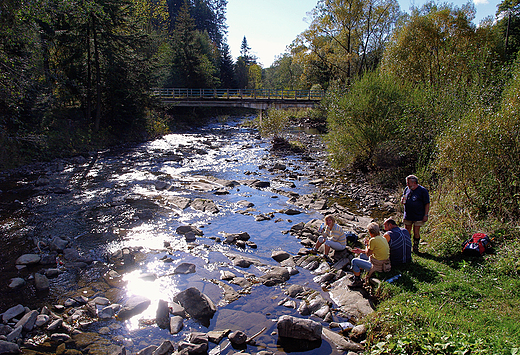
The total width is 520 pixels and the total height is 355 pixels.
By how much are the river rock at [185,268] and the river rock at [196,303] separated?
1.46 m

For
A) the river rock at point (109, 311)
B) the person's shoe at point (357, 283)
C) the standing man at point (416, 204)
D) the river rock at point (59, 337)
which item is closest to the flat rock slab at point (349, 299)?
the person's shoe at point (357, 283)

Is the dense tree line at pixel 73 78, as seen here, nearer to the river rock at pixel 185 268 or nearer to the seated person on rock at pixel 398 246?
the river rock at pixel 185 268

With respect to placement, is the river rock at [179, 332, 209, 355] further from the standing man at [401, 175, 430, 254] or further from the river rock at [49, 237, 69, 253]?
the standing man at [401, 175, 430, 254]

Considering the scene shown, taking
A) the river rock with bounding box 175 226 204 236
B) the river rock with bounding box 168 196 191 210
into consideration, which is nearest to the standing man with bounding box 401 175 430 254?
the river rock with bounding box 175 226 204 236

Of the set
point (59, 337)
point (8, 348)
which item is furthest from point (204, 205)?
point (8, 348)

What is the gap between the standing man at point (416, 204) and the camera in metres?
9.36

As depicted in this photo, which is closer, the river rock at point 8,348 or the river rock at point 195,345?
the river rock at point 8,348

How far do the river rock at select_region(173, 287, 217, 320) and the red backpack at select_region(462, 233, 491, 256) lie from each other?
6779 millimetres

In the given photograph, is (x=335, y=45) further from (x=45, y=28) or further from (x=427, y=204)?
(x=427, y=204)

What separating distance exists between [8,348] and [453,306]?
8787mm

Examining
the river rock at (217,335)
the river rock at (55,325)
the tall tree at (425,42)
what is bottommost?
the river rock at (217,335)

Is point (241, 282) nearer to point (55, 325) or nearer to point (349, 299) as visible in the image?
point (349, 299)

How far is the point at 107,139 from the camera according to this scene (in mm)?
30234

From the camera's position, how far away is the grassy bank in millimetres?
5281
